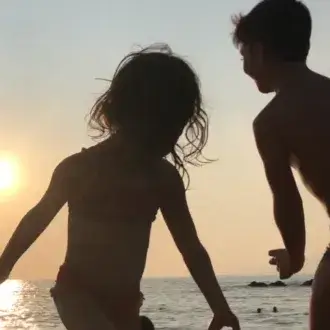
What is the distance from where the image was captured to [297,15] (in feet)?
14.2

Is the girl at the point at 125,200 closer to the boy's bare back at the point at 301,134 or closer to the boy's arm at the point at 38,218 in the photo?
the boy's arm at the point at 38,218

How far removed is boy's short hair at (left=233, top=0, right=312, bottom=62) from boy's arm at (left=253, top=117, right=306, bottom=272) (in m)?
0.39

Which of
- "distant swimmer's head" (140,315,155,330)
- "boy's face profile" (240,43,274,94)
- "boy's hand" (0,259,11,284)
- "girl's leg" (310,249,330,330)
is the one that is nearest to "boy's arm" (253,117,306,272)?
"girl's leg" (310,249,330,330)

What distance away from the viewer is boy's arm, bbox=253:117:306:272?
4141 mm

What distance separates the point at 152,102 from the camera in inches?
181

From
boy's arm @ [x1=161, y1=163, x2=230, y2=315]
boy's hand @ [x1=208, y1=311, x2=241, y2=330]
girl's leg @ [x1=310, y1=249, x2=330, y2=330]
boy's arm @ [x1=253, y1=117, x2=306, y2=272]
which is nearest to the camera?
girl's leg @ [x1=310, y1=249, x2=330, y2=330]

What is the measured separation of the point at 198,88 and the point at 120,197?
73 cm

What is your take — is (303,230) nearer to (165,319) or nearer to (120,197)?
(120,197)

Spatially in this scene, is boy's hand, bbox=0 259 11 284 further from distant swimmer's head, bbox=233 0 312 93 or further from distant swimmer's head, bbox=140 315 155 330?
distant swimmer's head, bbox=233 0 312 93

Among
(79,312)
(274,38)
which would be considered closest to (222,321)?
(79,312)

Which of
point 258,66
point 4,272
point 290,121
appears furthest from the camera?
point 258,66

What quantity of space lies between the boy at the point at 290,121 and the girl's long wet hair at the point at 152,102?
42 centimetres

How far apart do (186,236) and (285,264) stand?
27.1 inches

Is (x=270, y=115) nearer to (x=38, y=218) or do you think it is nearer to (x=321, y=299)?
(x=321, y=299)
